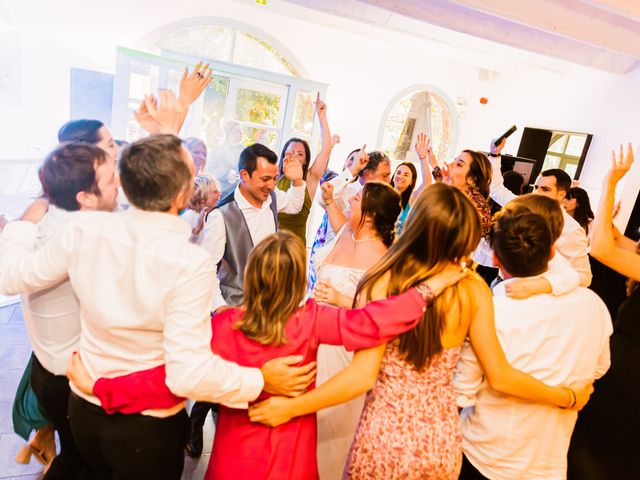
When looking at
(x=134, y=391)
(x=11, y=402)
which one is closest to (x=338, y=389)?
(x=134, y=391)

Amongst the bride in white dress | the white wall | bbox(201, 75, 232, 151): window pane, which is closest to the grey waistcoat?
the bride in white dress

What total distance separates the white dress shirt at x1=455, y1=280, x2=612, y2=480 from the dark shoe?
139 centimetres

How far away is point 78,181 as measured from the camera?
150cm

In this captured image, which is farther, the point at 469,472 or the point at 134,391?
the point at 469,472

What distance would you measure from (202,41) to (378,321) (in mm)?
5367

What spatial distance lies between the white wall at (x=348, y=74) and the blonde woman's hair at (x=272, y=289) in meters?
4.70

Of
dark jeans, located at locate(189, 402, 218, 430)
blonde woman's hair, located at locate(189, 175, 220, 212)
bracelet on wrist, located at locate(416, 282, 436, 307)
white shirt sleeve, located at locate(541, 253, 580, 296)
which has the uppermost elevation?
white shirt sleeve, located at locate(541, 253, 580, 296)

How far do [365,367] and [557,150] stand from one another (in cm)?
598

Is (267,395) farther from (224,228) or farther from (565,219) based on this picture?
(565,219)

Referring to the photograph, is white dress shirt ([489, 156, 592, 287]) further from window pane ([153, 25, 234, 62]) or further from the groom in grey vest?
window pane ([153, 25, 234, 62])

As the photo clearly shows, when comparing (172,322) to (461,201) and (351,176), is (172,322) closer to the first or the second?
(461,201)

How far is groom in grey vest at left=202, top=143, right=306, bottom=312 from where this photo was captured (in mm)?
2070

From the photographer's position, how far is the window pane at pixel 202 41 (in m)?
5.24

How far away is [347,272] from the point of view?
7.00ft
